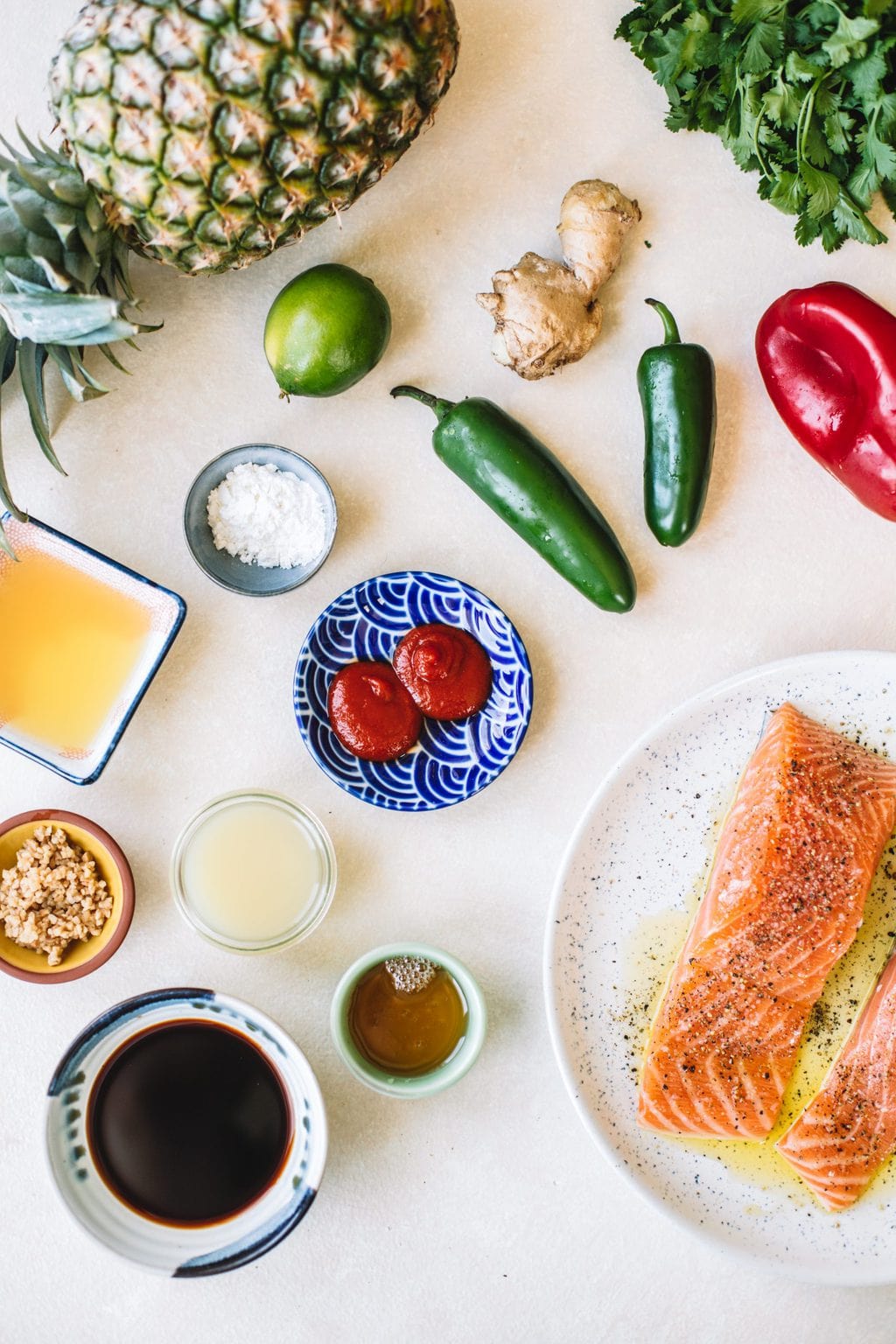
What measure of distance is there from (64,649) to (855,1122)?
169 centimetres

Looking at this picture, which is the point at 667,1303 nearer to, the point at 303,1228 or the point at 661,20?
the point at 303,1228

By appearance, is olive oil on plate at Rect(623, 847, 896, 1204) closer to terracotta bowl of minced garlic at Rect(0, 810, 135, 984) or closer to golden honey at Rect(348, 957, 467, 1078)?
golden honey at Rect(348, 957, 467, 1078)

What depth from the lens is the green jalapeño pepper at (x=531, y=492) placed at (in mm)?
1812

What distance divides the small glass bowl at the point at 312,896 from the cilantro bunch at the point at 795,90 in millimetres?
1386

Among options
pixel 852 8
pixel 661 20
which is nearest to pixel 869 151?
pixel 852 8

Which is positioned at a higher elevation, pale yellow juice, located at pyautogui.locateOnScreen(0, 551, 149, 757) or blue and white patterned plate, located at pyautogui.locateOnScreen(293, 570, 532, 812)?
blue and white patterned plate, located at pyautogui.locateOnScreen(293, 570, 532, 812)

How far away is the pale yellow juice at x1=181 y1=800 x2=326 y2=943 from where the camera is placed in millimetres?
1865

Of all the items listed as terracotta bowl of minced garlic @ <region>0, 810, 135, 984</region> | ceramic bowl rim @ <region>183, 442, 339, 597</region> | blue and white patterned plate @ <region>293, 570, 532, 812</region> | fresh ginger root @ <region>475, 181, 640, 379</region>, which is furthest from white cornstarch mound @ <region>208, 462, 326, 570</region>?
terracotta bowl of minced garlic @ <region>0, 810, 135, 984</region>

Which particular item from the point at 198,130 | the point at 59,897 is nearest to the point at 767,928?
the point at 59,897

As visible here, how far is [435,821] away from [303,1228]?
2.76ft

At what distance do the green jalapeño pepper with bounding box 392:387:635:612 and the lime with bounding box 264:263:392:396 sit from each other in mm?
142

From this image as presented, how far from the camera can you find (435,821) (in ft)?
6.34

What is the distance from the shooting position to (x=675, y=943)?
1.92 m

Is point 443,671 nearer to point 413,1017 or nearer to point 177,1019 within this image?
point 413,1017
